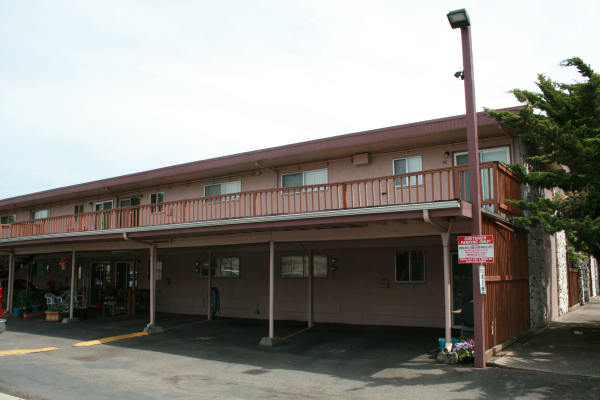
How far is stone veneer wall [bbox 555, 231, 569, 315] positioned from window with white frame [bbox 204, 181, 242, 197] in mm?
11141

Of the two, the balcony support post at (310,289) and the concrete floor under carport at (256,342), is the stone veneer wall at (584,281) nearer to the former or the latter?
the concrete floor under carport at (256,342)

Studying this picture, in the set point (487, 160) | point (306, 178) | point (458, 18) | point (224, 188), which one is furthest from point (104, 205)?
point (458, 18)

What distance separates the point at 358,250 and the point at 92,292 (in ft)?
50.7

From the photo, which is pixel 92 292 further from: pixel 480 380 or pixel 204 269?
pixel 480 380

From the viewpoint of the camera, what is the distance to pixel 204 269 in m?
20.0

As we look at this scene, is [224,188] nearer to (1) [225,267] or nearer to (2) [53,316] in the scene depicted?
(1) [225,267]

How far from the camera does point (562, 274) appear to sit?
17.0 m

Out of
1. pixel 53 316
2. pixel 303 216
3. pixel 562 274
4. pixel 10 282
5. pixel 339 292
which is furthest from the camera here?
pixel 10 282

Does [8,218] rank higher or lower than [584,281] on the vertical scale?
higher

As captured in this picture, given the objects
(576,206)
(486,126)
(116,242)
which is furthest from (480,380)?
(116,242)

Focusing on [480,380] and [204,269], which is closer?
[480,380]

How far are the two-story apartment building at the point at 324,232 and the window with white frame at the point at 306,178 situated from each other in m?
0.05

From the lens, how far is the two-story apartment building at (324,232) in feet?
35.7

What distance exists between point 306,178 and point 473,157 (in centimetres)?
773
